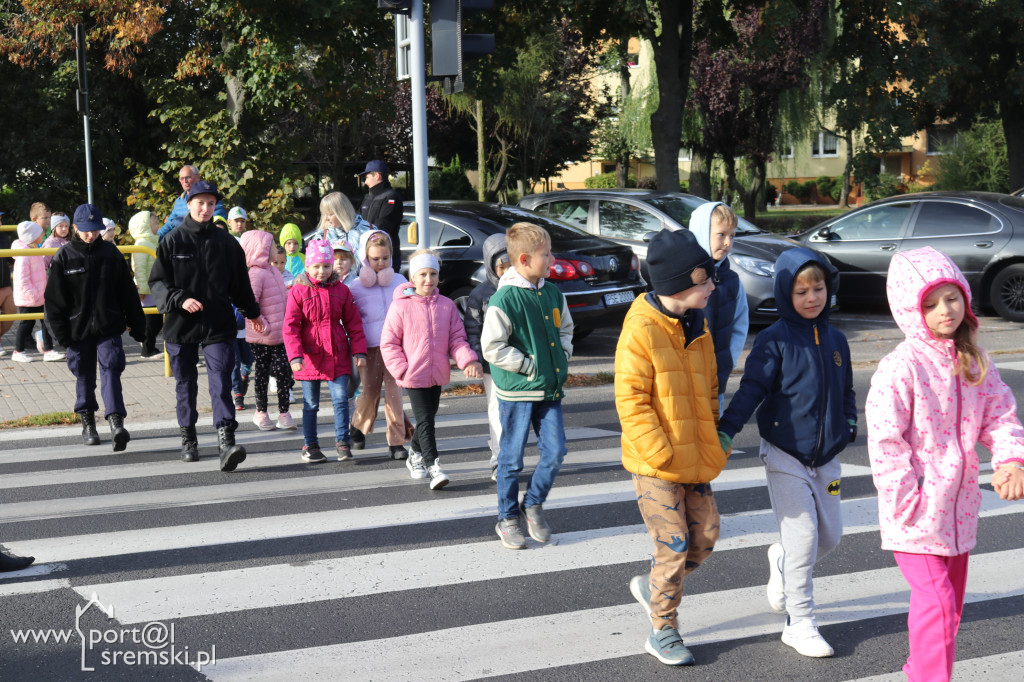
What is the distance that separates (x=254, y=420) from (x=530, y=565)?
14.7ft

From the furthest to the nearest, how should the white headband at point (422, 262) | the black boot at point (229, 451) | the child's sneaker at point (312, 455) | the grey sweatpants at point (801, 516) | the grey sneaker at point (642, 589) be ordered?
1. the child's sneaker at point (312, 455)
2. the black boot at point (229, 451)
3. the white headband at point (422, 262)
4. the grey sneaker at point (642, 589)
5. the grey sweatpants at point (801, 516)

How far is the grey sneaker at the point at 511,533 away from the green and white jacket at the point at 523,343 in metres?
0.62

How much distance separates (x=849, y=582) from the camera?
5125 millimetres

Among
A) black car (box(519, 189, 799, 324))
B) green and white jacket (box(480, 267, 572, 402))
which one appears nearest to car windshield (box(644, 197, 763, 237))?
black car (box(519, 189, 799, 324))

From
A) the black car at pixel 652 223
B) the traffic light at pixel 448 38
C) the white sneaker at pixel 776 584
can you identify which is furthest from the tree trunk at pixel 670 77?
the white sneaker at pixel 776 584

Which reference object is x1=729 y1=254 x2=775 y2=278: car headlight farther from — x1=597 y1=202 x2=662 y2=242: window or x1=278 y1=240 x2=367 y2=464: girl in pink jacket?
x1=278 y1=240 x2=367 y2=464: girl in pink jacket

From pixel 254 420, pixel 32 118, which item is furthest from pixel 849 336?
pixel 32 118

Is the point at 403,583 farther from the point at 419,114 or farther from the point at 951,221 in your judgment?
the point at 951,221

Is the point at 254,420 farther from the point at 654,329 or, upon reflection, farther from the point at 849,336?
the point at 849,336

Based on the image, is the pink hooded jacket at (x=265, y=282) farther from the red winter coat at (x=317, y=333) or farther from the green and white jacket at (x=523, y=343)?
the green and white jacket at (x=523, y=343)

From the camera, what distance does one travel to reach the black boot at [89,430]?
8.69 m

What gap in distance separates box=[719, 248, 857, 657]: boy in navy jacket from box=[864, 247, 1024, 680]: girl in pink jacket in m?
0.64

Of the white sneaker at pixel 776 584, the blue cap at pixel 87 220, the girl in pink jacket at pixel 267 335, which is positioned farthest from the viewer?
the girl in pink jacket at pixel 267 335

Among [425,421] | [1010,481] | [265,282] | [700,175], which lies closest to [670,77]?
[265,282]
